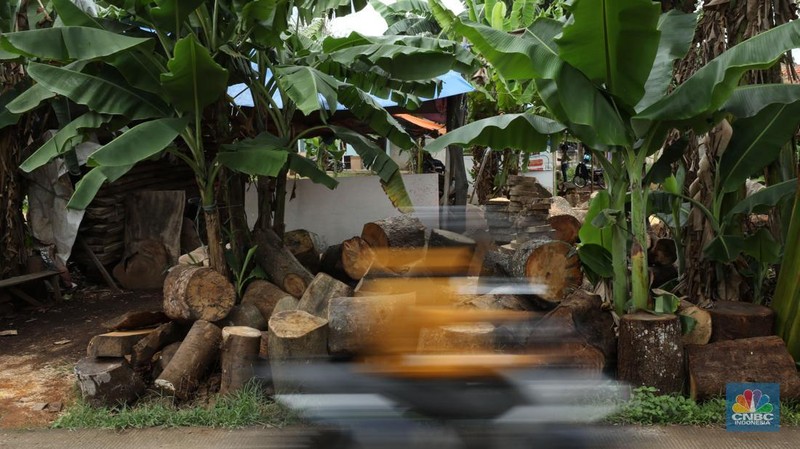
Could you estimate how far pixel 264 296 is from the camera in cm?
641

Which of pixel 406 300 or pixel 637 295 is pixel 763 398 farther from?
pixel 406 300

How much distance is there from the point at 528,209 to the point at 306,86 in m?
4.10

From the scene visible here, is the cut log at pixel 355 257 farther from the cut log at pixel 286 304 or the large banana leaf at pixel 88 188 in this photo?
the large banana leaf at pixel 88 188

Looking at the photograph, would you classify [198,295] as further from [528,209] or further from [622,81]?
[528,209]

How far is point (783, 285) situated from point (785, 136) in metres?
1.23

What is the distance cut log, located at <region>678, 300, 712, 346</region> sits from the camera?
541 cm

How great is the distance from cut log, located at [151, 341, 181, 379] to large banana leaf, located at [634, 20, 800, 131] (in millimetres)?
4298

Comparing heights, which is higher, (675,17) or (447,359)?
(675,17)

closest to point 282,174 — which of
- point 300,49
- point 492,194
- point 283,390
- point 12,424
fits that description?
point 300,49

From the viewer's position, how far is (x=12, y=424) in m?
5.13

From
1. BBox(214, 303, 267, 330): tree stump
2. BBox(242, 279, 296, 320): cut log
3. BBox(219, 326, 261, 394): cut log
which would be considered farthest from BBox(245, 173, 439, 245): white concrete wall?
BBox(219, 326, 261, 394): cut log

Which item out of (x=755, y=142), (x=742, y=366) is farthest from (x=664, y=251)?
(x=742, y=366)

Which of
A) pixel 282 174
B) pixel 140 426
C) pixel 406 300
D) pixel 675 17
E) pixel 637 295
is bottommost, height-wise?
pixel 140 426

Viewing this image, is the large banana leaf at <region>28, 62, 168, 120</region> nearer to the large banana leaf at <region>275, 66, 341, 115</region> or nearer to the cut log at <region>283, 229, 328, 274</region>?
the large banana leaf at <region>275, 66, 341, 115</region>
